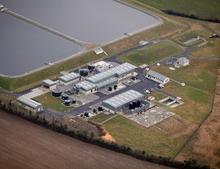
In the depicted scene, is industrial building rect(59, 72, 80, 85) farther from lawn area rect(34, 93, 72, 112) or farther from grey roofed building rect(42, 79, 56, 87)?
lawn area rect(34, 93, 72, 112)

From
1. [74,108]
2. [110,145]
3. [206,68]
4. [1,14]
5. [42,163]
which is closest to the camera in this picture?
[42,163]

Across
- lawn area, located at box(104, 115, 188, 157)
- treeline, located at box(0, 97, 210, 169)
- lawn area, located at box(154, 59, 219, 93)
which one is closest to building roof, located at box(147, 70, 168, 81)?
lawn area, located at box(154, 59, 219, 93)

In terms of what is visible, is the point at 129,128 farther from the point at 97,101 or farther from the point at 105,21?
the point at 105,21

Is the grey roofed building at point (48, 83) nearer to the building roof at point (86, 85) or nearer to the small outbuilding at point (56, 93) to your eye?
the small outbuilding at point (56, 93)

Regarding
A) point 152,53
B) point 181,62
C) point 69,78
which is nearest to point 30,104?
point 69,78

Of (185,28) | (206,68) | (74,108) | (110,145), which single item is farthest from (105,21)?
(110,145)

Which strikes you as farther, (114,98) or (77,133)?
(114,98)
